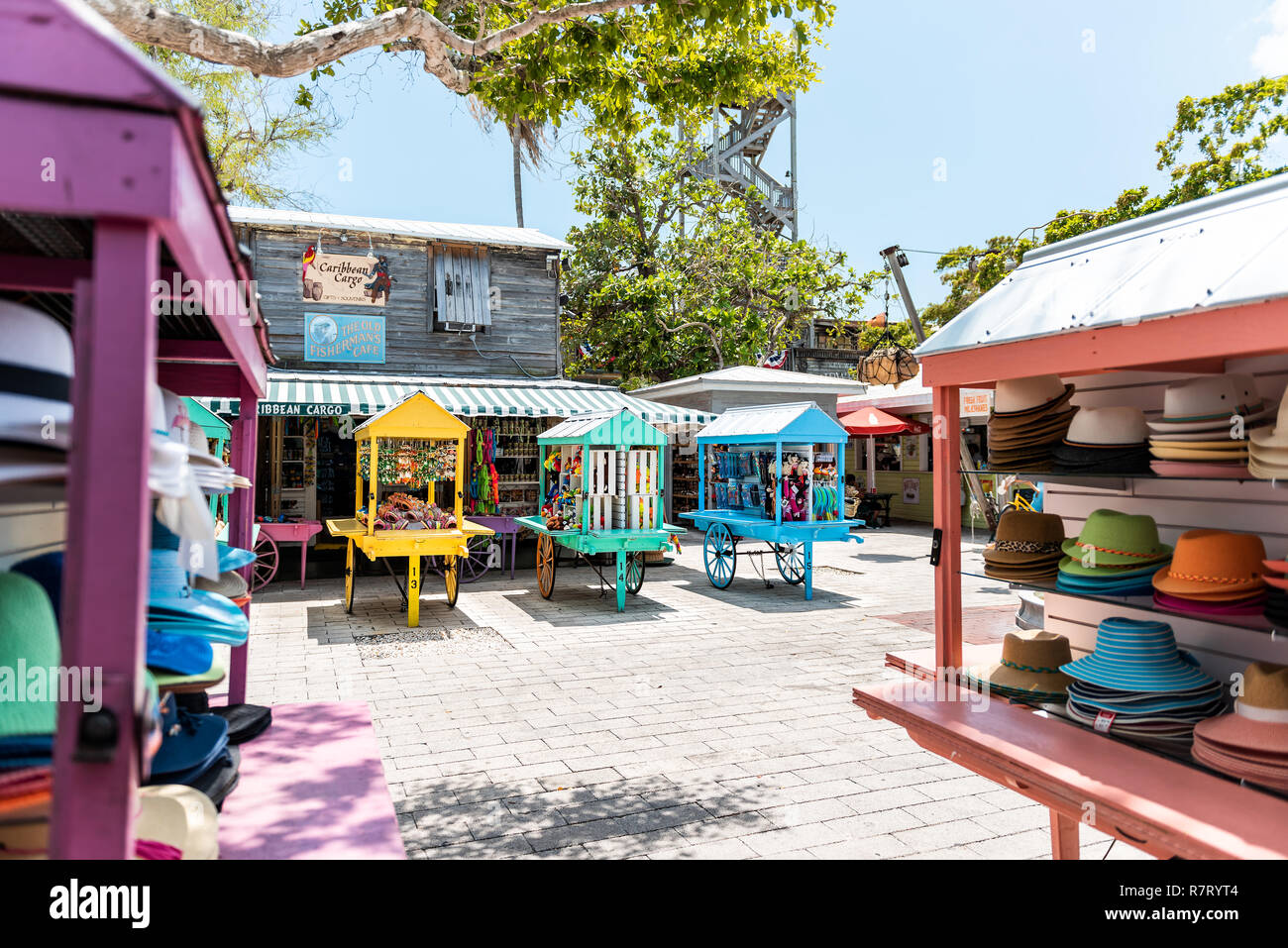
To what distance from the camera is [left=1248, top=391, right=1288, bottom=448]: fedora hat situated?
2.35 meters

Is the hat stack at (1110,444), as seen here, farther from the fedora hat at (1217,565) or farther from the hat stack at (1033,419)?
the fedora hat at (1217,565)

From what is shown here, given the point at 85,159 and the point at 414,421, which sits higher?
the point at 414,421

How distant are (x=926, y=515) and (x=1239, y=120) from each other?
32.7 ft

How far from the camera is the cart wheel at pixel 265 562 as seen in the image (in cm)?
1061

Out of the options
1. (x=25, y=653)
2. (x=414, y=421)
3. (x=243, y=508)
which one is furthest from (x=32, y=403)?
(x=414, y=421)

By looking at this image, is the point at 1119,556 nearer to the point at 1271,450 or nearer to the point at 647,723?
the point at 1271,450

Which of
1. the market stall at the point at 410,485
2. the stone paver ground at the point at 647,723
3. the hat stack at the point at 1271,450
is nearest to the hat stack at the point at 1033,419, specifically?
the hat stack at the point at 1271,450

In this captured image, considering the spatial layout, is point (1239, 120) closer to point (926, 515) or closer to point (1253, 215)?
point (926, 515)

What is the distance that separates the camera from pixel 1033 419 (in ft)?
10.7

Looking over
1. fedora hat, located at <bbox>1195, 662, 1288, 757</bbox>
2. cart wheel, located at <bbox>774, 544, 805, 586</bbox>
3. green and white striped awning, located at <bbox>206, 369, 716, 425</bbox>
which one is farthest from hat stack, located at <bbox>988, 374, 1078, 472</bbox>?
green and white striped awning, located at <bbox>206, 369, 716, 425</bbox>

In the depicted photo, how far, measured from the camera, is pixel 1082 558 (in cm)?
304

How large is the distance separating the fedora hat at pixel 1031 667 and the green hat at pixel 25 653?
10.6 feet

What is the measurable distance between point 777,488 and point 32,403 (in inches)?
356
